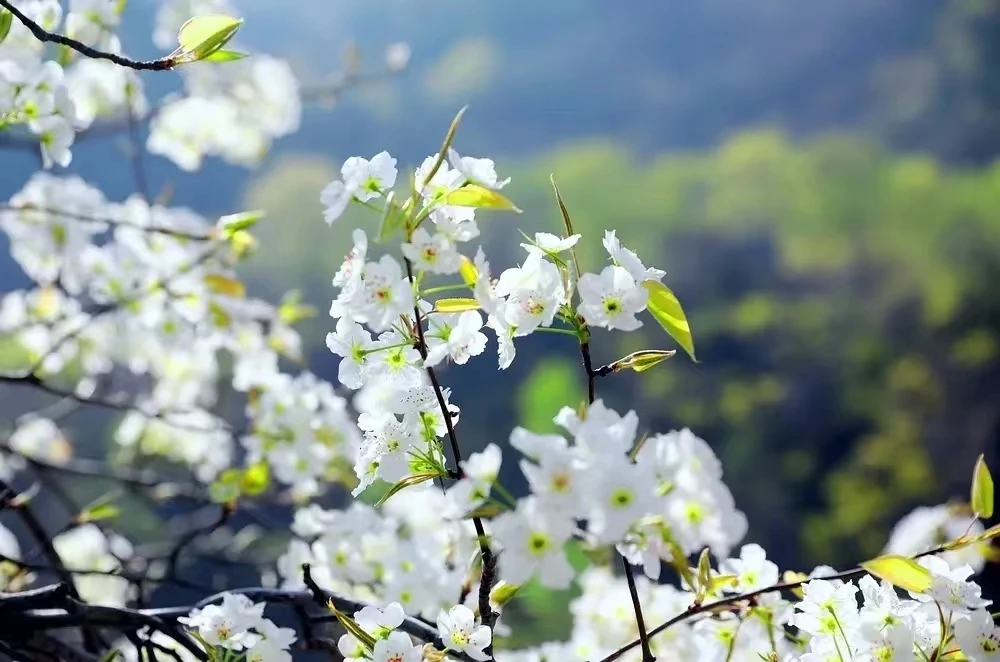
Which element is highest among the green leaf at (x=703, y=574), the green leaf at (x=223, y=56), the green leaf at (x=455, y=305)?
the green leaf at (x=223, y=56)

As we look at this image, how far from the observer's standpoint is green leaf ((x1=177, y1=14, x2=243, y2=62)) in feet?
1.47

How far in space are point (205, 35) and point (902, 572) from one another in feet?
1.40

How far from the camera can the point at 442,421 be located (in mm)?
407

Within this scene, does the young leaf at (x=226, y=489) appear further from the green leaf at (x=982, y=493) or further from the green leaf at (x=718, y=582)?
the green leaf at (x=982, y=493)

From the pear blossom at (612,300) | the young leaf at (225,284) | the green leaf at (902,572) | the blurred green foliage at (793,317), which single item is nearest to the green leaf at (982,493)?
the green leaf at (902,572)

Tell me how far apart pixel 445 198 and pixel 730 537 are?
0.87 ft

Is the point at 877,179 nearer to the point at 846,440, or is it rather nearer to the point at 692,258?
the point at 692,258

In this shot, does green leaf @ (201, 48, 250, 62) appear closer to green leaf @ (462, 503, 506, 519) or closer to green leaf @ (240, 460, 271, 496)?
green leaf @ (462, 503, 506, 519)

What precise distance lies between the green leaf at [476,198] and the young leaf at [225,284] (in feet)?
1.88

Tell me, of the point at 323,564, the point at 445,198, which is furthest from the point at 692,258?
the point at 445,198

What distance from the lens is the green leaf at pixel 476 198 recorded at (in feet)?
1.22

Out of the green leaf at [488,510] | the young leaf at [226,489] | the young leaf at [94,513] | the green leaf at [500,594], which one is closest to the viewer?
the green leaf at [488,510]

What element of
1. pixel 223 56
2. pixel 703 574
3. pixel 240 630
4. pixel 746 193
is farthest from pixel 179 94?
pixel 746 193

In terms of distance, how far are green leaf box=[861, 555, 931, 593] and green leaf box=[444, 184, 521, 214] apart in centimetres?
22
